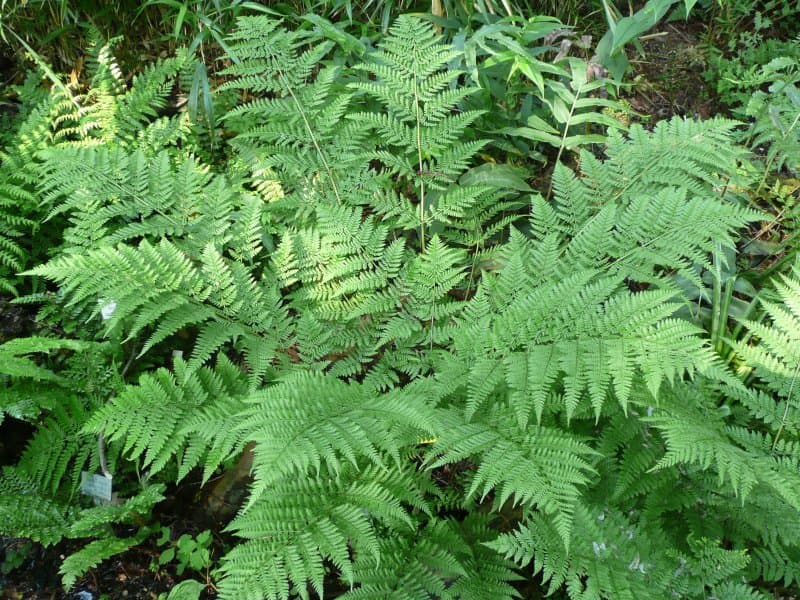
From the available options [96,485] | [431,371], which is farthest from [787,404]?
[96,485]

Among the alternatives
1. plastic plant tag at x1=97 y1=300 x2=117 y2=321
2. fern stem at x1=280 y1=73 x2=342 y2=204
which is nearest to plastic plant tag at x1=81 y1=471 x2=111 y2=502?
plastic plant tag at x1=97 y1=300 x2=117 y2=321

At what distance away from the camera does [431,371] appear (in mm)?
2527

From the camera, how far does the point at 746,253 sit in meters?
3.20

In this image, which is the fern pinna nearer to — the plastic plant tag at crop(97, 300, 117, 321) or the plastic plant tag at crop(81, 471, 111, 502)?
the plastic plant tag at crop(97, 300, 117, 321)

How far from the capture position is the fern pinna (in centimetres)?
189

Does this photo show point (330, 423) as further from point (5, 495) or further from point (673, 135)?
point (673, 135)

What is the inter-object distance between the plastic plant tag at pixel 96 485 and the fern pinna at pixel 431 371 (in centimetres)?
15

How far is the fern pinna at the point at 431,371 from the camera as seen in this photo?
74.4 inches

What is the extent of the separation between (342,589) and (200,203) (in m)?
1.69

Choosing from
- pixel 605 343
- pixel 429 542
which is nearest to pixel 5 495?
pixel 429 542

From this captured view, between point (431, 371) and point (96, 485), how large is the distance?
141 centimetres

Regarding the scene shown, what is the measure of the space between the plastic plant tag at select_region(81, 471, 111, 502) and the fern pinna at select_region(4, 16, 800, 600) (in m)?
0.15

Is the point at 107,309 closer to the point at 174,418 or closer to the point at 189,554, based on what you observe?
the point at 174,418

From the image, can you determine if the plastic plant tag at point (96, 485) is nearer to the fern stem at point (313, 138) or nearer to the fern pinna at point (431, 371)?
the fern pinna at point (431, 371)
